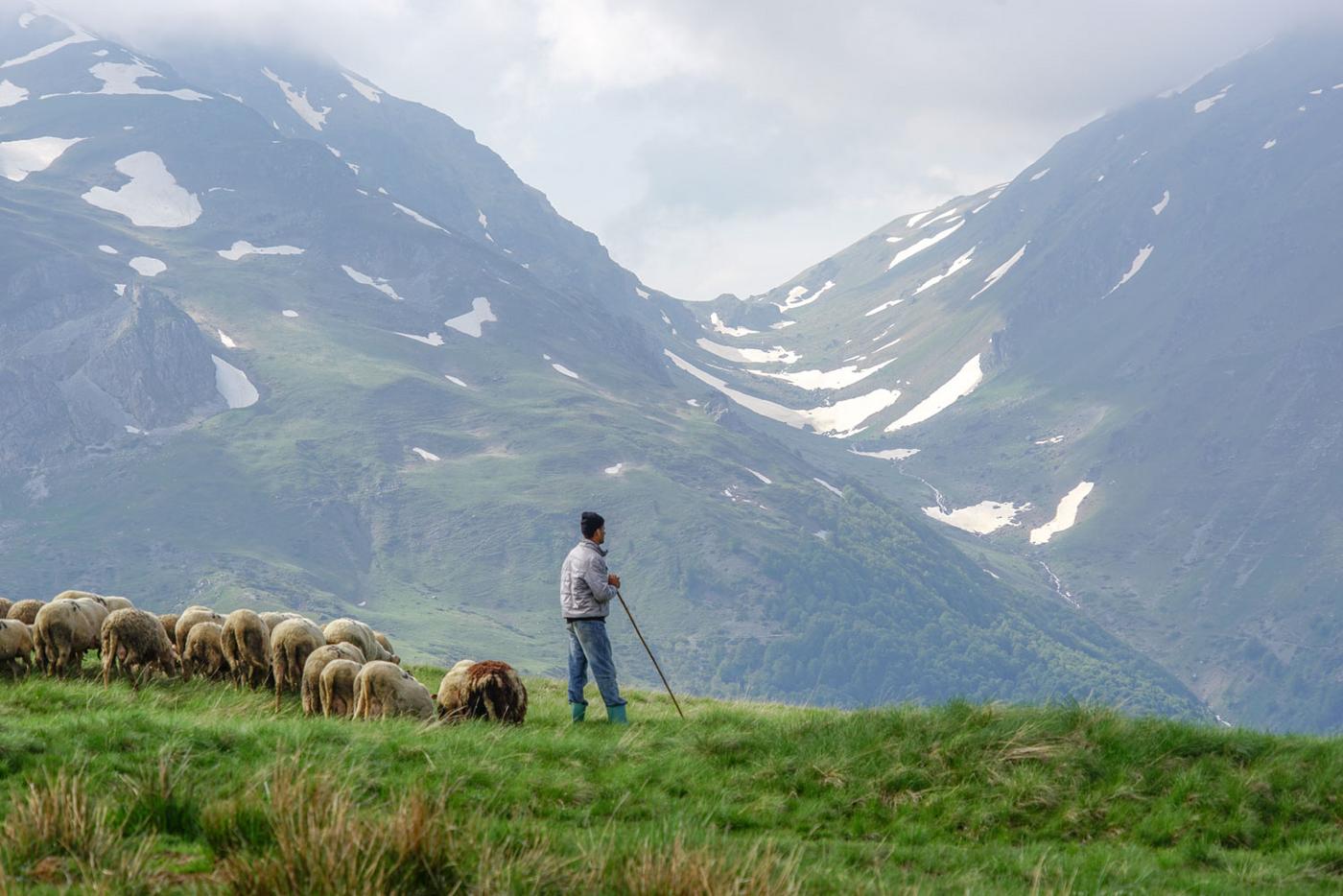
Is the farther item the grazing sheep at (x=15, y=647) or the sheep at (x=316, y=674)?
the grazing sheep at (x=15, y=647)

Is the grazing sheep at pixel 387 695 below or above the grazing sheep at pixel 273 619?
below

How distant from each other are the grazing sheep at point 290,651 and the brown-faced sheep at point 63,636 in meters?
3.68

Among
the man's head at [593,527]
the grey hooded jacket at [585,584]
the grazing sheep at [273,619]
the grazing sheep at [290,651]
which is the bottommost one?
the grazing sheep at [290,651]

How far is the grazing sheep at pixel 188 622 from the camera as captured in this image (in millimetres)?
24719

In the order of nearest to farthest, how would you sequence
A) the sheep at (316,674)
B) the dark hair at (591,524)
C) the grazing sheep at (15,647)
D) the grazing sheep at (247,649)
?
the sheep at (316,674)
the dark hair at (591,524)
the grazing sheep at (15,647)
the grazing sheep at (247,649)

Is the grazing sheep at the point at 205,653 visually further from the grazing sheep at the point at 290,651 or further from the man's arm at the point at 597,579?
the man's arm at the point at 597,579

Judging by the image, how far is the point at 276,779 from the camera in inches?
408

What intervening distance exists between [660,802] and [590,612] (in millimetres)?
6820

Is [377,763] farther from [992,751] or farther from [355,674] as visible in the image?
[992,751]

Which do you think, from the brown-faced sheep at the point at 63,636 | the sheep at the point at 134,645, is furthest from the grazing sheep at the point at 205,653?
the brown-faced sheep at the point at 63,636

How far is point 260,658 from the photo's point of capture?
933 inches

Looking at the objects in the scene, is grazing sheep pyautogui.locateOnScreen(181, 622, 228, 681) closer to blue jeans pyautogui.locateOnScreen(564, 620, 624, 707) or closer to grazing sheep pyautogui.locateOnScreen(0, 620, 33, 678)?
grazing sheep pyautogui.locateOnScreen(0, 620, 33, 678)

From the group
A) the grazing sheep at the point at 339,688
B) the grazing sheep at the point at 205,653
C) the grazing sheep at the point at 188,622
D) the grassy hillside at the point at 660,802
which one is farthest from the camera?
the grazing sheep at the point at 188,622

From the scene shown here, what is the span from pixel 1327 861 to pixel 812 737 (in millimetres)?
6616
